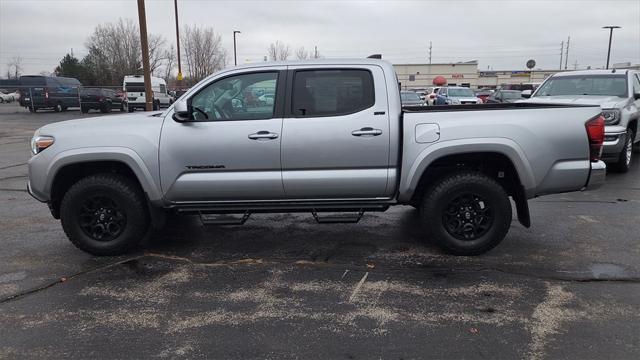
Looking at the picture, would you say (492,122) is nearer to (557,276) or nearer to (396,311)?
(557,276)

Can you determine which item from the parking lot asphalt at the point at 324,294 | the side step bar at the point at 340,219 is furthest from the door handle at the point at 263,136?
the parking lot asphalt at the point at 324,294

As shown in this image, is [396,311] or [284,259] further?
[284,259]

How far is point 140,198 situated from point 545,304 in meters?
3.87

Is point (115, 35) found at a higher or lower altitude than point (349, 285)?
higher

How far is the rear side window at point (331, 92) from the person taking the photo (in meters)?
4.93

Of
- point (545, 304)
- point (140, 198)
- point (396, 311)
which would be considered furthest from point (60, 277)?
point (545, 304)

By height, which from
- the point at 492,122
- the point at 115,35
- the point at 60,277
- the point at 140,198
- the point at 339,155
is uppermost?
the point at 115,35

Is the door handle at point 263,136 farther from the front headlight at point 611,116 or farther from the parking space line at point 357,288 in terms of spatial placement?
the front headlight at point 611,116

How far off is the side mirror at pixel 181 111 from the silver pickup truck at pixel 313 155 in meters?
0.01

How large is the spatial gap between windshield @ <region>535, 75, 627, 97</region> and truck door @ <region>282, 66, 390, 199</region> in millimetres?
7053

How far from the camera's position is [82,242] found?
16.7ft

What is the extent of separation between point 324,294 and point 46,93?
33720mm

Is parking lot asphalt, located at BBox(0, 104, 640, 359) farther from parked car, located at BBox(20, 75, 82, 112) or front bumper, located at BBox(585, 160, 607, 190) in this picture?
parked car, located at BBox(20, 75, 82, 112)

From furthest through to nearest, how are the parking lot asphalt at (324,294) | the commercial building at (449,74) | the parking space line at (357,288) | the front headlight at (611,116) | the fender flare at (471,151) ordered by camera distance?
the commercial building at (449,74) → the front headlight at (611,116) → the fender flare at (471,151) → the parking space line at (357,288) → the parking lot asphalt at (324,294)
